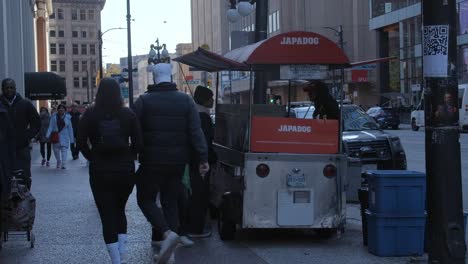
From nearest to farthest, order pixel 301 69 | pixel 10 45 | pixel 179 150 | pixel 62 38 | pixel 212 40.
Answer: pixel 179 150, pixel 301 69, pixel 10 45, pixel 212 40, pixel 62 38

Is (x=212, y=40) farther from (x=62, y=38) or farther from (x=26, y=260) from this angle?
(x=26, y=260)

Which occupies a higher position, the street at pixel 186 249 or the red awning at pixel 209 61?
the red awning at pixel 209 61

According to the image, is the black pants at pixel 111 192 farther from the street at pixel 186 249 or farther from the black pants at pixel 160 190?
the street at pixel 186 249

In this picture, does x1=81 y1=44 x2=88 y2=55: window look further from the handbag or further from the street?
the street

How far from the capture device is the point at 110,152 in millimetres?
6449

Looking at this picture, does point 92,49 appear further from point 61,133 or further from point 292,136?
point 292,136

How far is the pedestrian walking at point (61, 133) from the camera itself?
19891 mm

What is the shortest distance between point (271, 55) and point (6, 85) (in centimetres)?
344

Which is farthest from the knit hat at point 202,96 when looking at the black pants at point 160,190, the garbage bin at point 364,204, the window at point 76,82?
the window at point 76,82

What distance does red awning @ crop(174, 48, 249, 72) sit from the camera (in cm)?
875

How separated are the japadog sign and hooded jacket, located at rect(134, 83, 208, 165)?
1536 millimetres

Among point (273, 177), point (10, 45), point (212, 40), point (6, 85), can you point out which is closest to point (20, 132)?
point (6, 85)

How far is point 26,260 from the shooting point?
7.72 meters

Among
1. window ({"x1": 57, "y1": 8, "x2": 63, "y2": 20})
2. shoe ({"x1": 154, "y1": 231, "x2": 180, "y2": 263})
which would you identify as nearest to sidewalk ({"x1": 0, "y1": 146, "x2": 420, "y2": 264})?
shoe ({"x1": 154, "y1": 231, "x2": 180, "y2": 263})
